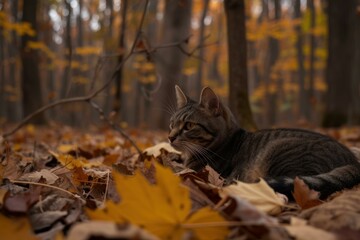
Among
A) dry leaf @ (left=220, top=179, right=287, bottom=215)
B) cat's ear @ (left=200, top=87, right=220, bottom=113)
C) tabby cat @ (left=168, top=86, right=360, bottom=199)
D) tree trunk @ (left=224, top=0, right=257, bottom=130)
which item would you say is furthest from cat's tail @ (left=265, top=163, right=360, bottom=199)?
tree trunk @ (left=224, top=0, right=257, bottom=130)

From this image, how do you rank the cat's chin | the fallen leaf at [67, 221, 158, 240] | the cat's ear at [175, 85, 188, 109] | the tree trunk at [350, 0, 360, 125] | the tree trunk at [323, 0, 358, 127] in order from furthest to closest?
the tree trunk at [350, 0, 360, 125]
the tree trunk at [323, 0, 358, 127]
the cat's ear at [175, 85, 188, 109]
the cat's chin
the fallen leaf at [67, 221, 158, 240]

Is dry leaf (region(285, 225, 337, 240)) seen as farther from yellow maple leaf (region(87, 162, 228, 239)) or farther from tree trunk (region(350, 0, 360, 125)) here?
tree trunk (region(350, 0, 360, 125))

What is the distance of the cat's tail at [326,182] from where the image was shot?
2031 mm

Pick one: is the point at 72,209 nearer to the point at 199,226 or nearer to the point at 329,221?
the point at 199,226

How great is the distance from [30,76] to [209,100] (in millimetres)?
10639

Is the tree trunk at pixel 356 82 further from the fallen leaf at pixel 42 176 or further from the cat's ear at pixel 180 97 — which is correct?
the fallen leaf at pixel 42 176

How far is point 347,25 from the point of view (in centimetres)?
1073

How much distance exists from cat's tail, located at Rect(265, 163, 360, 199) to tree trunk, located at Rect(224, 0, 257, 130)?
238cm

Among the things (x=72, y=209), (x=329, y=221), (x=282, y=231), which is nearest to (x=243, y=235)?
(x=282, y=231)

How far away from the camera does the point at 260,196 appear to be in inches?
63.4

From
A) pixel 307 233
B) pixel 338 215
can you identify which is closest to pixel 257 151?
pixel 338 215

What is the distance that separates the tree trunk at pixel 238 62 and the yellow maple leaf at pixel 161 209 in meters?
3.49

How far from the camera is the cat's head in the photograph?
3188 millimetres

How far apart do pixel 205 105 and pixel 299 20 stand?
15.4 meters
